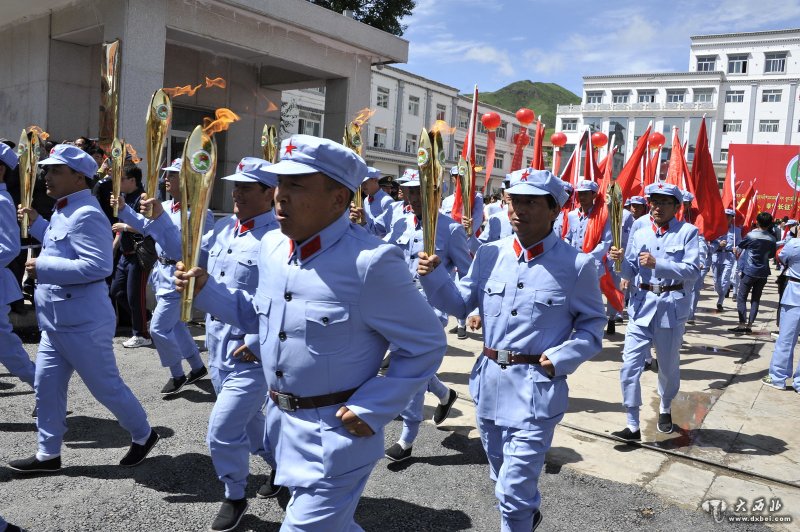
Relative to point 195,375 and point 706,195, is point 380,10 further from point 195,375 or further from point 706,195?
point 195,375

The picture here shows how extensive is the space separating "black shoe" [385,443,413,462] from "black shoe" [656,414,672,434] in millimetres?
2356

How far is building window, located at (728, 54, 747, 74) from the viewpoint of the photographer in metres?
55.6

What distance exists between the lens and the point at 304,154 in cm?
237

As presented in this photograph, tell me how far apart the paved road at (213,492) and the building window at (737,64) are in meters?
60.5

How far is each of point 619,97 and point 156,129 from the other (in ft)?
204

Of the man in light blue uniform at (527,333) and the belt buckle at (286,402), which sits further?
the man in light blue uniform at (527,333)

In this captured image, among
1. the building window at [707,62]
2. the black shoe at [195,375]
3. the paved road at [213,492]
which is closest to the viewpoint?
the paved road at [213,492]

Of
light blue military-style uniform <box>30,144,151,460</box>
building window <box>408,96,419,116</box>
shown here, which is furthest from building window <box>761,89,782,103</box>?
light blue military-style uniform <box>30,144,151,460</box>

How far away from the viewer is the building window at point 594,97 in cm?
6139

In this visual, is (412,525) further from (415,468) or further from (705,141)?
(705,141)

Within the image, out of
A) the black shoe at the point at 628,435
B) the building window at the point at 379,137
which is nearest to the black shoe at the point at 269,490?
the black shoe at the point at 628,435

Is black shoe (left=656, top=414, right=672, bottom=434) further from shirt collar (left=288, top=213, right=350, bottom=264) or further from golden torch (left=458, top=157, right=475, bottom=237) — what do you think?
shirt collar (left=288, top=213, right=350, bottom=264)

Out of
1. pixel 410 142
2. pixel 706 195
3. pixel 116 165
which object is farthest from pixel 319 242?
pixel 410 142

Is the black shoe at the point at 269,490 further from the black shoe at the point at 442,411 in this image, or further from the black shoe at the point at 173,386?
the black shoe at the point at 173,386
